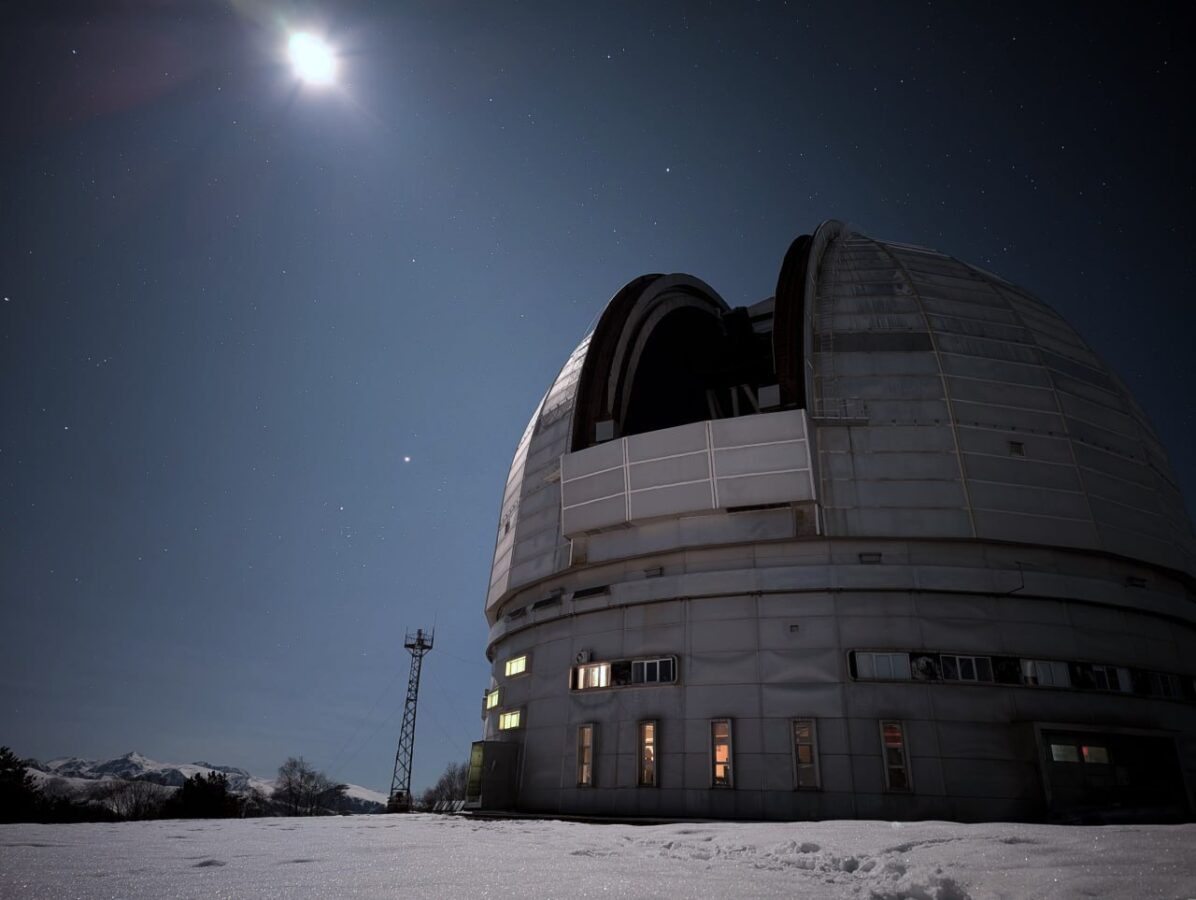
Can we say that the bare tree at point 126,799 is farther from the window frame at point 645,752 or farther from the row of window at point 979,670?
the row of window at point 979,670

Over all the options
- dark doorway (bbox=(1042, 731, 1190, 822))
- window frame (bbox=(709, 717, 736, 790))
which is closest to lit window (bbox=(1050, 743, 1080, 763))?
dark doorway (bbox=(1042, 731, 1190, 822))

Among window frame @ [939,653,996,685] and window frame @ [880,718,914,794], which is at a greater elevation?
window frame @ [939,653,996,685]

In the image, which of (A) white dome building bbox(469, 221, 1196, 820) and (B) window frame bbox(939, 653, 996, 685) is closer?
(A) white dome building bbox(469, 221, 1196, 820)

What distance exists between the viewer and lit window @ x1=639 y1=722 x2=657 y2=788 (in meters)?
21.0

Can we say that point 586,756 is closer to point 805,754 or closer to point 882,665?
point 805,754

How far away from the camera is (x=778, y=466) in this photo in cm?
2220

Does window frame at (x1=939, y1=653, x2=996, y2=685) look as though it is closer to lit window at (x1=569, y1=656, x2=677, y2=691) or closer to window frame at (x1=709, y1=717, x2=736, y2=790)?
window frame at (x1=709, y1=717, x2=736, y2=790)

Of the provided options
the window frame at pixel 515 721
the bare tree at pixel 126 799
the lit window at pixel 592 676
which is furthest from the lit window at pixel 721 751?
the bare tree at pixel 126 799

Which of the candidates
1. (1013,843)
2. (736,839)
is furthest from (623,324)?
(1013,843)

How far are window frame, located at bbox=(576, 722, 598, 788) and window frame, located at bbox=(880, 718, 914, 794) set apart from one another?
8977 mm

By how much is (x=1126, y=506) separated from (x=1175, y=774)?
865cm

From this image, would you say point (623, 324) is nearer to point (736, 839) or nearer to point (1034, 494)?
point (1034, 494)

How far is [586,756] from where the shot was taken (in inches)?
888

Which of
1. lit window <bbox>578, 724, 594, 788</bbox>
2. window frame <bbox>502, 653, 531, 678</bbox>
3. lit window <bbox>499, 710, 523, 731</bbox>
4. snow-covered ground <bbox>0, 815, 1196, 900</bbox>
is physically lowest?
snow-covered ground <bbox>0, 815, 1196, 900</bbox>
